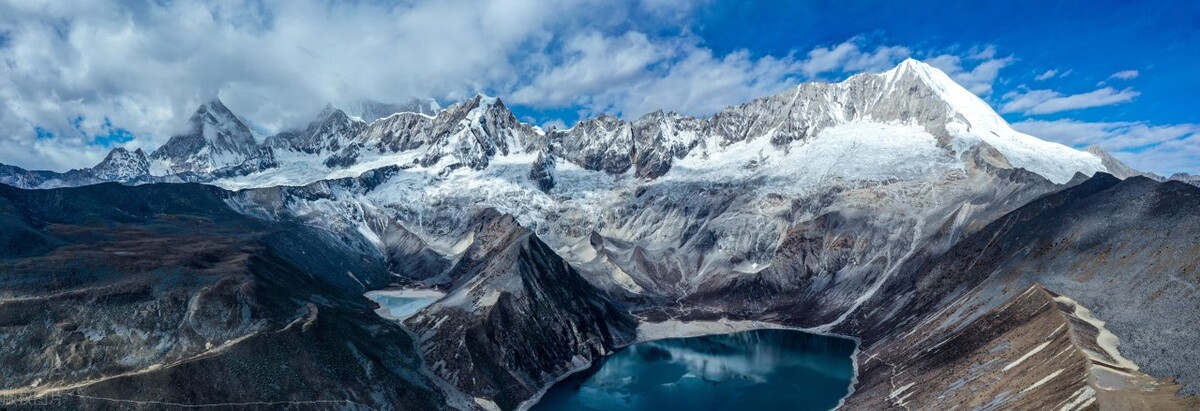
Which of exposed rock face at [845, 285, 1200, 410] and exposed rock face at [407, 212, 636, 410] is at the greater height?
exposed rock face at [407, 212, 636, 410]

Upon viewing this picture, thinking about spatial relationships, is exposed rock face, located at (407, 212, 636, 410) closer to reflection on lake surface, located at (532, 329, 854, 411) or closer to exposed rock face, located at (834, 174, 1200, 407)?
reflection on lake surface, located at (532, 329, 854, 411)

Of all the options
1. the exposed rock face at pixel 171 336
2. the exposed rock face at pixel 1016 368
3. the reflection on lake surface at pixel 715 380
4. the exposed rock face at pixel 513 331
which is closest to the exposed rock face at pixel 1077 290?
the exposed rock face at pixel 1016 368

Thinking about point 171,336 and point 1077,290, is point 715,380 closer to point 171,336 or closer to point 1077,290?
point 1077,290

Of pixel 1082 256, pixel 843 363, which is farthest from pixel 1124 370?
pixel 843 363

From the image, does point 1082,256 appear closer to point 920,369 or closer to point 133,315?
point 920,369

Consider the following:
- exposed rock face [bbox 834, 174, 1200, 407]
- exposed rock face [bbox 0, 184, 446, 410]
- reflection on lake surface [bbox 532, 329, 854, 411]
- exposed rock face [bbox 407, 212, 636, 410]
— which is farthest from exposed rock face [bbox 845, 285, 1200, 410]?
exposed rock face [bbox 0, 184, 446, 410]

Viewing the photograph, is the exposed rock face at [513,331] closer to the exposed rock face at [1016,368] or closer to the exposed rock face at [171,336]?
the exposed rock face at [171,336]
